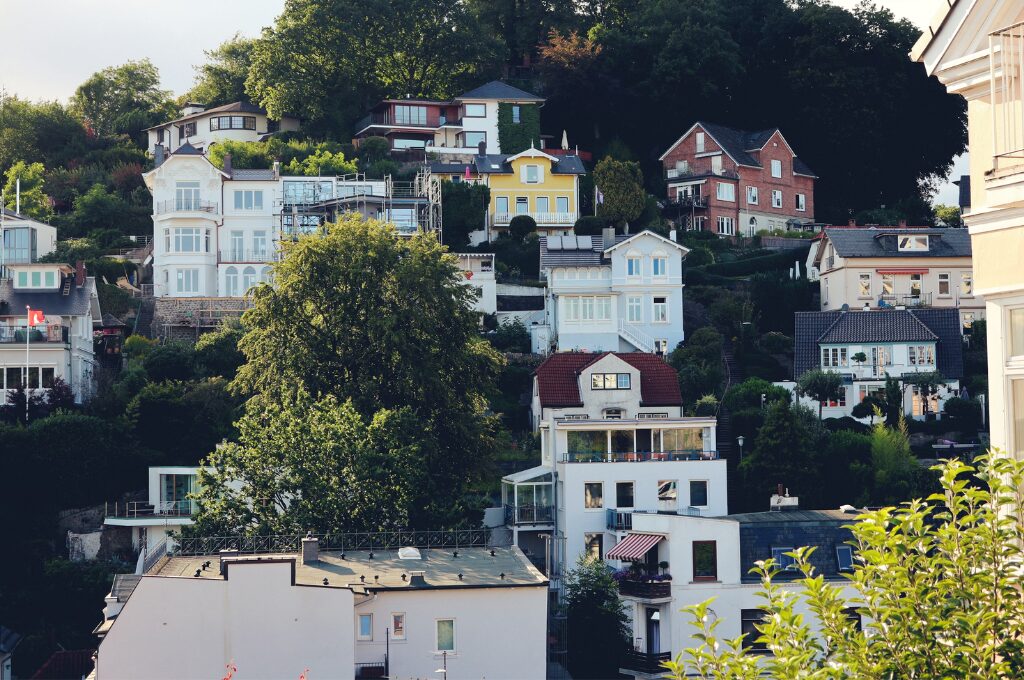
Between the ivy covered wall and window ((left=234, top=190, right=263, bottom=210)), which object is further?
the ivy covered wall

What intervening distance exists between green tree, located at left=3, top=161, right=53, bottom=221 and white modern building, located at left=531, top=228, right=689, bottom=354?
29.8m

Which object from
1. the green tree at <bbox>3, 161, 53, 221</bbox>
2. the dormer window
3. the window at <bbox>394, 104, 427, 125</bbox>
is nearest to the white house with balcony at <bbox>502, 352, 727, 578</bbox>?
the dormer window

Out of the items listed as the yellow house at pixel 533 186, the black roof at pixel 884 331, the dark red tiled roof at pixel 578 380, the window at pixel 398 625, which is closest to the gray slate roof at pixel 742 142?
the yellow house at pixel 533 186

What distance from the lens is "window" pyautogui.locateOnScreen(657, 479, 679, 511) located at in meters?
55.0

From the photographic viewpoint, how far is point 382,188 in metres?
83.4

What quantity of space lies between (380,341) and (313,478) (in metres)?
8.44

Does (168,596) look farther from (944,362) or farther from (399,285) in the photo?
(944,362)

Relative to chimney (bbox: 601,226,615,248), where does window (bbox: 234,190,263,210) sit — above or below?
above

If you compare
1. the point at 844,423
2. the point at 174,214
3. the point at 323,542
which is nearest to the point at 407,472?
the point at 323,542

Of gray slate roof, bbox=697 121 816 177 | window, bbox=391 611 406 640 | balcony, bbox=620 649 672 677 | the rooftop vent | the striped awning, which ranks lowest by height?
balcony, bbox=620 649 672 677

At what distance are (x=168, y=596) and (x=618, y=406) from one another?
28.8 meters

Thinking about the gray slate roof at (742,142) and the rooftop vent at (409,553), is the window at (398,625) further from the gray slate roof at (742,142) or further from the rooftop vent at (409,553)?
the gray slate roof at (742,142)

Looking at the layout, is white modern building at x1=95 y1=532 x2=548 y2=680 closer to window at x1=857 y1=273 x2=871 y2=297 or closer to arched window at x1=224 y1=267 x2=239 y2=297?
arched window at x1=224 y1=267 x2=239 y2=297

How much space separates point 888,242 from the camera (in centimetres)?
7712
